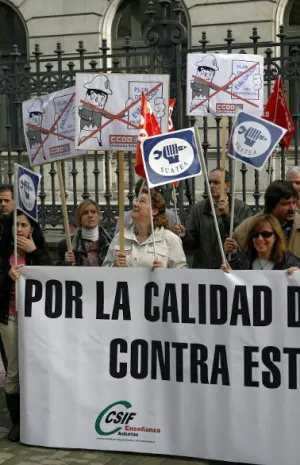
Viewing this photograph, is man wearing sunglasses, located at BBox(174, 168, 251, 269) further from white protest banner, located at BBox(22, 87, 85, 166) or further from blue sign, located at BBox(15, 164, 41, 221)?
blue sign, located at BBox(15, 164, 41, 221)

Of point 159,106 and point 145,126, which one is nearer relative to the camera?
point 145,126

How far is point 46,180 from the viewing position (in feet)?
43.0

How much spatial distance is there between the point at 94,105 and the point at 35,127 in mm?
881

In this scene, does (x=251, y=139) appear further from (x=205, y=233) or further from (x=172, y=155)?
(x=205, y=233)

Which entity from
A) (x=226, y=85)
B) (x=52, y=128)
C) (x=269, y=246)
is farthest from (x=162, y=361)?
(x=226, y=85)

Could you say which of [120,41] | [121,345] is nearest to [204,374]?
[121,345]

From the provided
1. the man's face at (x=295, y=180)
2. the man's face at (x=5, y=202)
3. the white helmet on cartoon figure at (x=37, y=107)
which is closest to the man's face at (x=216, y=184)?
the man's face at (x=295, y=180)

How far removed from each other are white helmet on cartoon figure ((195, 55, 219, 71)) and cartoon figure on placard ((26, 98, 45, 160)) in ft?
5.18

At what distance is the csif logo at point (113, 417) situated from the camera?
16.5 feet

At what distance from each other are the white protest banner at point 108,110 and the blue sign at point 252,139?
2.78ft

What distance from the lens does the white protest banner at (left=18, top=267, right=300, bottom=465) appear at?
4.73 m

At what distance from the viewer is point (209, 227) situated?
21.9 ft

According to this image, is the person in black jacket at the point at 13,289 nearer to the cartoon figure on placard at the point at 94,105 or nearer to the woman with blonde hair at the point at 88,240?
the woman with blonde hair at the point at 88,240

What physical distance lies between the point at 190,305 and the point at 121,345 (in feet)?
1.76
